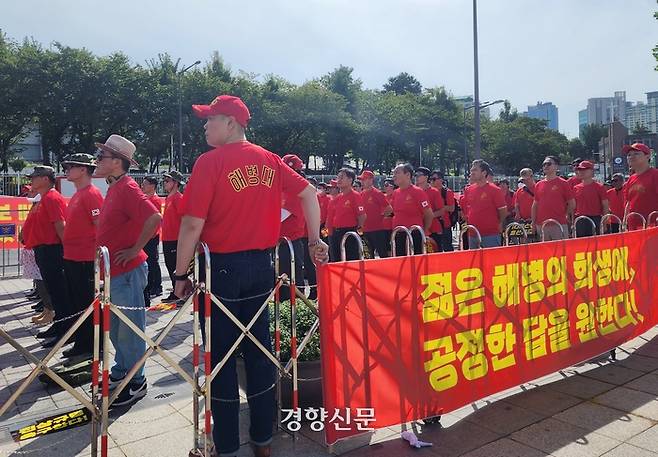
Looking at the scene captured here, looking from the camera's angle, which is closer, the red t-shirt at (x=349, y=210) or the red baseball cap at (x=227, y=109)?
the red baseball cap at (x=227, y=109)

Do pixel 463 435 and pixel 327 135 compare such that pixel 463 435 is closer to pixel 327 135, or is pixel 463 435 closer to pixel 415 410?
pixel 415 410

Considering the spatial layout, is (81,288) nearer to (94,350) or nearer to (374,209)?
(94,350)

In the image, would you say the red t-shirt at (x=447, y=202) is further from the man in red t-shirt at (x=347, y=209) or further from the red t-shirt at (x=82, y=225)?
the red t-shirt at (x=82, y=225)

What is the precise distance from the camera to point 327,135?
48.0 metres

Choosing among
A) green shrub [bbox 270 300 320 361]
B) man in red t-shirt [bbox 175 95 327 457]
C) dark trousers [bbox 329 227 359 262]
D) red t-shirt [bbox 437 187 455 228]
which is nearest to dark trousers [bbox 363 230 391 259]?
dark trousers [bbox 329 227 359 262]

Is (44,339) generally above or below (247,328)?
below

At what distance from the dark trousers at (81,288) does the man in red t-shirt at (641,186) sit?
6404mm

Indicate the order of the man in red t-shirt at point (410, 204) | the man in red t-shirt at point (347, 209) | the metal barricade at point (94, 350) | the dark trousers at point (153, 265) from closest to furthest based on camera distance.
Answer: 1. the metal barricade at point (94, 350)
2. the man in red t-shirt at point (410, 204)
3. the dark trousers at point (153, 265)
4. the man in red t-shirt at point (347, 209)

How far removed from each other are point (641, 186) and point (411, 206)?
300 cm

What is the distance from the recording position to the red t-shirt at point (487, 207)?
759 centimetres

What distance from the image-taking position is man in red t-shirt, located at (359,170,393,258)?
9000mm

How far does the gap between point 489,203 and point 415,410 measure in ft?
16.0

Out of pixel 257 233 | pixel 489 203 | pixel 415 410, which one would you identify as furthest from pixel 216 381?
pixel 489 203

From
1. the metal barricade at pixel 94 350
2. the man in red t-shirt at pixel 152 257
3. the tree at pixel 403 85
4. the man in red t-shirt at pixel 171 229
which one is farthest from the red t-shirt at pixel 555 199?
the tree at pixel 403 85
